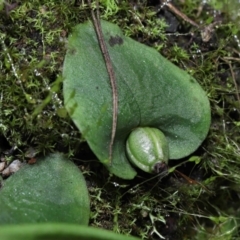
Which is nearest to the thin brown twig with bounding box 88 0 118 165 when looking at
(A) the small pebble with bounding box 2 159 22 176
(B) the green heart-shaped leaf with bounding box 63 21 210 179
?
(B) the green heart-shaped leaf with bounding box 63 21 210 179

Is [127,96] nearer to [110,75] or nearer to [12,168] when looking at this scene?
[110,75]

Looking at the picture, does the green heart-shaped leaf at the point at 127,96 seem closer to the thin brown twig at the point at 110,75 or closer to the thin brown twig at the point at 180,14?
the thin brown twig at the point at 110,75

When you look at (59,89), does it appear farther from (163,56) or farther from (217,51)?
(217,51)

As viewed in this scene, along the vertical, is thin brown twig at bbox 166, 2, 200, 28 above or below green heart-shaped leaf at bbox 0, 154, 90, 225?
above

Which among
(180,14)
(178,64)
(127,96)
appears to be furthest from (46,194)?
(180,14)

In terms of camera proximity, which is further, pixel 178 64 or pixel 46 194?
pixel 178 64

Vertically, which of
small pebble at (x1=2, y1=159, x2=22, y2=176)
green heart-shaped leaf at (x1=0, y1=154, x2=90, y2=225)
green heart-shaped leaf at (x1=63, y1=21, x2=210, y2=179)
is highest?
green heart-shaped leaf at (x1=63, y1=21, x2=210, y2=179)

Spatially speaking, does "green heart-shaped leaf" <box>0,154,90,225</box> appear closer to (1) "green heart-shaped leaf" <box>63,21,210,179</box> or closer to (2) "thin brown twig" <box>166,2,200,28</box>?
(1) "green heart-shaped leaf" <box>63,21,210,179</box>
